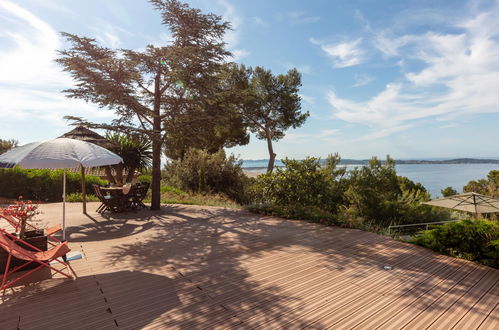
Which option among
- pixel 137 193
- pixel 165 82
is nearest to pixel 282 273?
pixel 137 193

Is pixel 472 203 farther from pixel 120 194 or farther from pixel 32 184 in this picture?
pixel 32 184

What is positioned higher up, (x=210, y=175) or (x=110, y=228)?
(x=210, y=175)

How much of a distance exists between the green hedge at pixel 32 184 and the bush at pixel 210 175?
578 centimetres

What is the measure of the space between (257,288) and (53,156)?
345cm

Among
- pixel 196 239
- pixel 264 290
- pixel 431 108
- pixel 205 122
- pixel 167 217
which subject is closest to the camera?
pixel 264 290

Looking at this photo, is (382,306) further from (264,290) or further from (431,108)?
(431,108)

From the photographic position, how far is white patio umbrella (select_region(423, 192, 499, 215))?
7.39m

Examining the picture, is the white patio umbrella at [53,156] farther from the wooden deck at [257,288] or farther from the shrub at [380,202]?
the shrub at [380,202]

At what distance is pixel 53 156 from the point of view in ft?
12.6

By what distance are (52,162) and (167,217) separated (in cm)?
461

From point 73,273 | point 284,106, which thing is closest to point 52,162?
point 73,273

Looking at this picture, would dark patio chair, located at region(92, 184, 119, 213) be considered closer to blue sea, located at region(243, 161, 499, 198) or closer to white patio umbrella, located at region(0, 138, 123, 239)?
white patio umbrella, located at region(0, 138, 123, 239)

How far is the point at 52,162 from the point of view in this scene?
12.4 feet

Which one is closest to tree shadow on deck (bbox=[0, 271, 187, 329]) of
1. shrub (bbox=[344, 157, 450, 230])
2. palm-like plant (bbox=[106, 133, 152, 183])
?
shrub (bbox=[344, 157, 450, 230])
